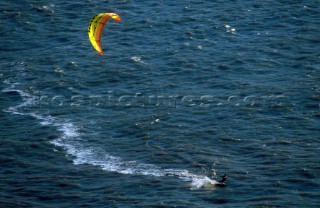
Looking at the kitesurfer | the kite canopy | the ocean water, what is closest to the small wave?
the ocean water

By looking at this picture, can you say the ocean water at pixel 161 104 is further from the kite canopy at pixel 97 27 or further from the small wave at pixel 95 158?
the kite canopy at pixel 97 27

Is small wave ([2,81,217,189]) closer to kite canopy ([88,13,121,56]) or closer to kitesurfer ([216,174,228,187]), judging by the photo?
kitesurfer ([216,174,228,187])

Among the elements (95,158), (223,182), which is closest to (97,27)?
(95,158)

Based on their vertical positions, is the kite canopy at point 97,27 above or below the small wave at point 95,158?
above

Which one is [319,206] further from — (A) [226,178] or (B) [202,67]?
(B) [202,67]

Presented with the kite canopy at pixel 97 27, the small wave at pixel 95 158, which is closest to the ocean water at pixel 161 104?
the small wave at pixel 95 158

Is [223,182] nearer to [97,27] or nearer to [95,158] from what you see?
[95,158]

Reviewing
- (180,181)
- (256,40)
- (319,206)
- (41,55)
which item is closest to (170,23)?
(256,40)
